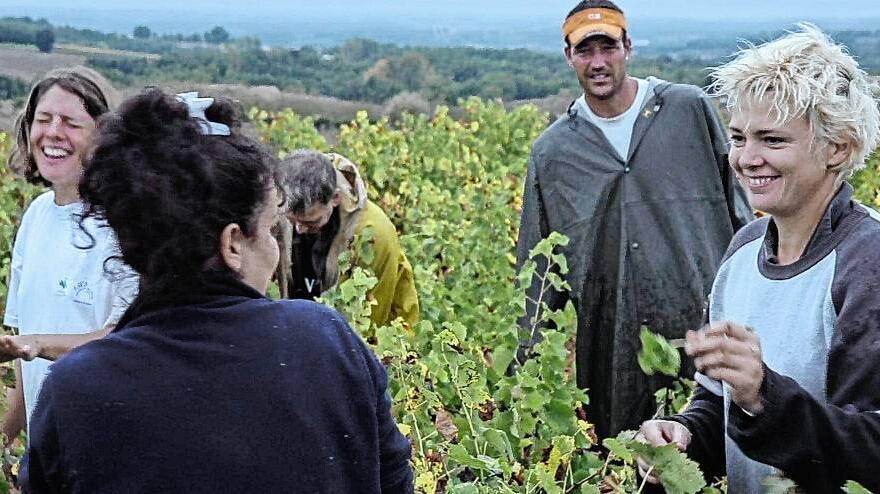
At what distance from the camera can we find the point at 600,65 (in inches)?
155

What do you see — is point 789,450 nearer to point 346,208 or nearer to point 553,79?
point 346,208

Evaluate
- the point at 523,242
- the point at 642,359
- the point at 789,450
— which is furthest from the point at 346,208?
the point at 789,450

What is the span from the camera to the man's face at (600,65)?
389 centimetres

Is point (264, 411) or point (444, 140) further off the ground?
point (264, 411)

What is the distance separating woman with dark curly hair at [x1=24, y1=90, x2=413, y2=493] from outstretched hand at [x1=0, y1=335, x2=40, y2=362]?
103 cm

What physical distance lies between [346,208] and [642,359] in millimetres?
1998

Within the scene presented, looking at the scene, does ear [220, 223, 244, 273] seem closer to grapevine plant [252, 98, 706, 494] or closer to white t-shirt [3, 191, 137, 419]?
grapevine plant [252, 98, 706, 494]

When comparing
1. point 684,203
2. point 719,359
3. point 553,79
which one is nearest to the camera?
point 719,359

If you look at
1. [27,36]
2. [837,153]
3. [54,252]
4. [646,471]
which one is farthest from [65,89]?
[27,36]

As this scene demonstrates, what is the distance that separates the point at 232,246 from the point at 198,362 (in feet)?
0.55

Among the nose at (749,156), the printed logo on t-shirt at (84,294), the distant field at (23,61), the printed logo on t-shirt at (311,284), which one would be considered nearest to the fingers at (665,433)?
the nose at (749,156)

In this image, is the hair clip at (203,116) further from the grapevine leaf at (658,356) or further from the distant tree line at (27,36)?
the distant tree line at (27,36)

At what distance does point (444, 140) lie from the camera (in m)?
9.49

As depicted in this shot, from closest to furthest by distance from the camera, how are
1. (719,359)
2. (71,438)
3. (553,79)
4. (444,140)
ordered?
(71,438)
(719,359)
(444,140)
(553,79)
